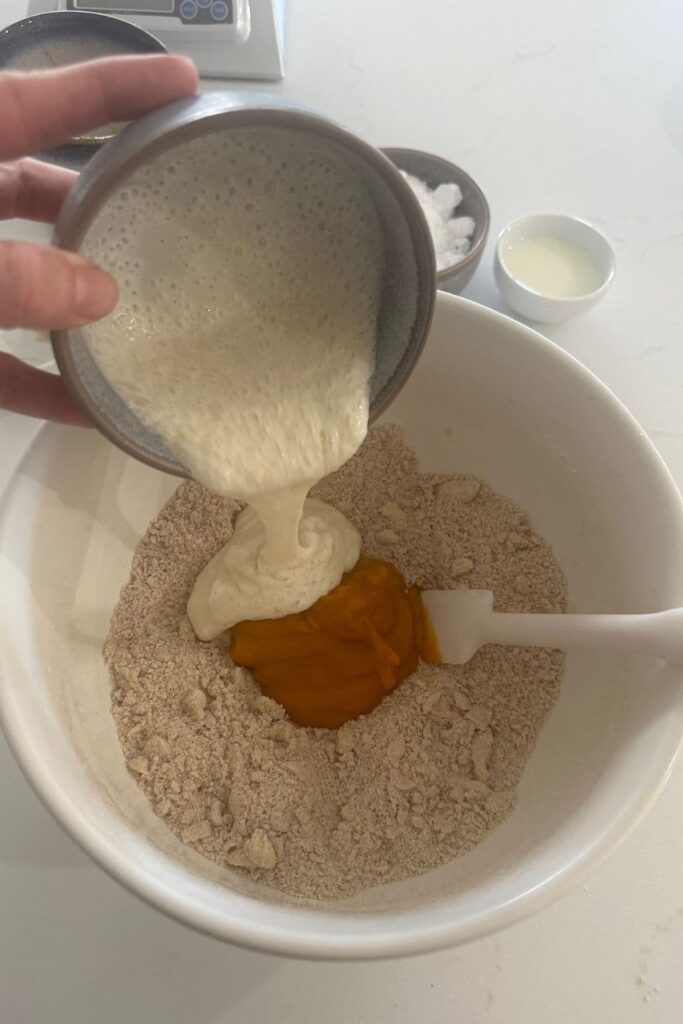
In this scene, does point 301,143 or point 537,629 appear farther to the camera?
point 537,629

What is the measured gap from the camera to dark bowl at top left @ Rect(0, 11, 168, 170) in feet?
3.90

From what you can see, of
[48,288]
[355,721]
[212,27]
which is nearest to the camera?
[48,288]

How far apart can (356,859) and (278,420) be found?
45 centimetres

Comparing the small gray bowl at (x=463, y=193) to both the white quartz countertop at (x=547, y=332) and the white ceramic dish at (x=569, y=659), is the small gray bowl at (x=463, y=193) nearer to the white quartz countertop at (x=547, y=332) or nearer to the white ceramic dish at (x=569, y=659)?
the white quartz countertop at (x=547, y=332)

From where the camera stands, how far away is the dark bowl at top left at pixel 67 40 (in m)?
1.19

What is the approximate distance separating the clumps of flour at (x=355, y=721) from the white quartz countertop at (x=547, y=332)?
12cm

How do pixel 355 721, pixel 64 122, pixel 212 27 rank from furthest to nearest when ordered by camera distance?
pixel 212 27 < pixel 355 721 < pixel 64 122

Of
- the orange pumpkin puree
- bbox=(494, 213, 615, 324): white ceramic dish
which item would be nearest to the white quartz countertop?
bbox=(494, 213, 615, 324): white ceramic dish

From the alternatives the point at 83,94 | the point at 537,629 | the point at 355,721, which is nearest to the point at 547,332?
the point at 537,629

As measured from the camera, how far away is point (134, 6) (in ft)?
4.27

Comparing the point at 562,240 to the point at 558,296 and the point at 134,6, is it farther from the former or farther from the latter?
the point at 134,6

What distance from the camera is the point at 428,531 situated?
1.06 meters

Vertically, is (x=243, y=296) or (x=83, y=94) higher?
(x=83, y=94)

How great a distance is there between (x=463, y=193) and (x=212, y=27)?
53 cm
